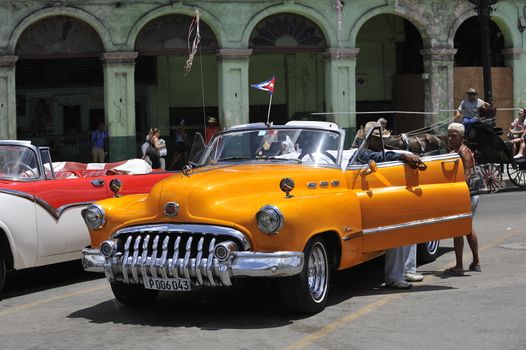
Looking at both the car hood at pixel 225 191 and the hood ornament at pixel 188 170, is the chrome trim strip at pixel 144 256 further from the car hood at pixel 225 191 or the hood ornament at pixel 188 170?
the hood ornament at pixel 188 170

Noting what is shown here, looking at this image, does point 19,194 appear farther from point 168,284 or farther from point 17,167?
point 168,284

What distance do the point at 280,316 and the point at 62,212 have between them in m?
3.18

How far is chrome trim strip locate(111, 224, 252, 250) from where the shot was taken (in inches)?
305

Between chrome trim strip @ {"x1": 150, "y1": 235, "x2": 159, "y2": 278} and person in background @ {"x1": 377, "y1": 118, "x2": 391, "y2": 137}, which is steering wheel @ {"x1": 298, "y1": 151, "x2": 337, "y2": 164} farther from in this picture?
chrome trim strip @ {"x1": 150, "y1": 235, "x2": 159, "y2": 278}

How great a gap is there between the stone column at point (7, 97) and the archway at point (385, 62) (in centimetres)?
1195

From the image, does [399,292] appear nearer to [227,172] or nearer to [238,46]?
[227,172]

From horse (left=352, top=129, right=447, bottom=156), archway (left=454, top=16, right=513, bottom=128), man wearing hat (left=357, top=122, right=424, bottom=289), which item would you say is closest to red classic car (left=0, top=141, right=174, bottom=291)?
man wearing hat (left=357, top=122, right=424, bottom=289)

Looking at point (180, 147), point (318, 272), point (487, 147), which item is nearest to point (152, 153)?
point (180, 147)

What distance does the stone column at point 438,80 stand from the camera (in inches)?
→ 1174

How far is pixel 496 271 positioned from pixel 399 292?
5.12 ft

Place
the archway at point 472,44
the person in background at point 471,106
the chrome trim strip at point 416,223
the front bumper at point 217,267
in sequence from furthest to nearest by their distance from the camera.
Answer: the archway at point 472,44 < the person in background at point 471,106 < the chrome trim strip at point 416,223 < the front bumper at point 217,267

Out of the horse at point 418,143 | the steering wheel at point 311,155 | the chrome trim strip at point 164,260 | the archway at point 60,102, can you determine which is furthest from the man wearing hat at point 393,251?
the archway at point 60,102

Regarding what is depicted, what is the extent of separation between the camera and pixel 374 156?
9.68 metres

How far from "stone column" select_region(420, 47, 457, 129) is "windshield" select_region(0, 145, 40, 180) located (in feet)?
68.0
